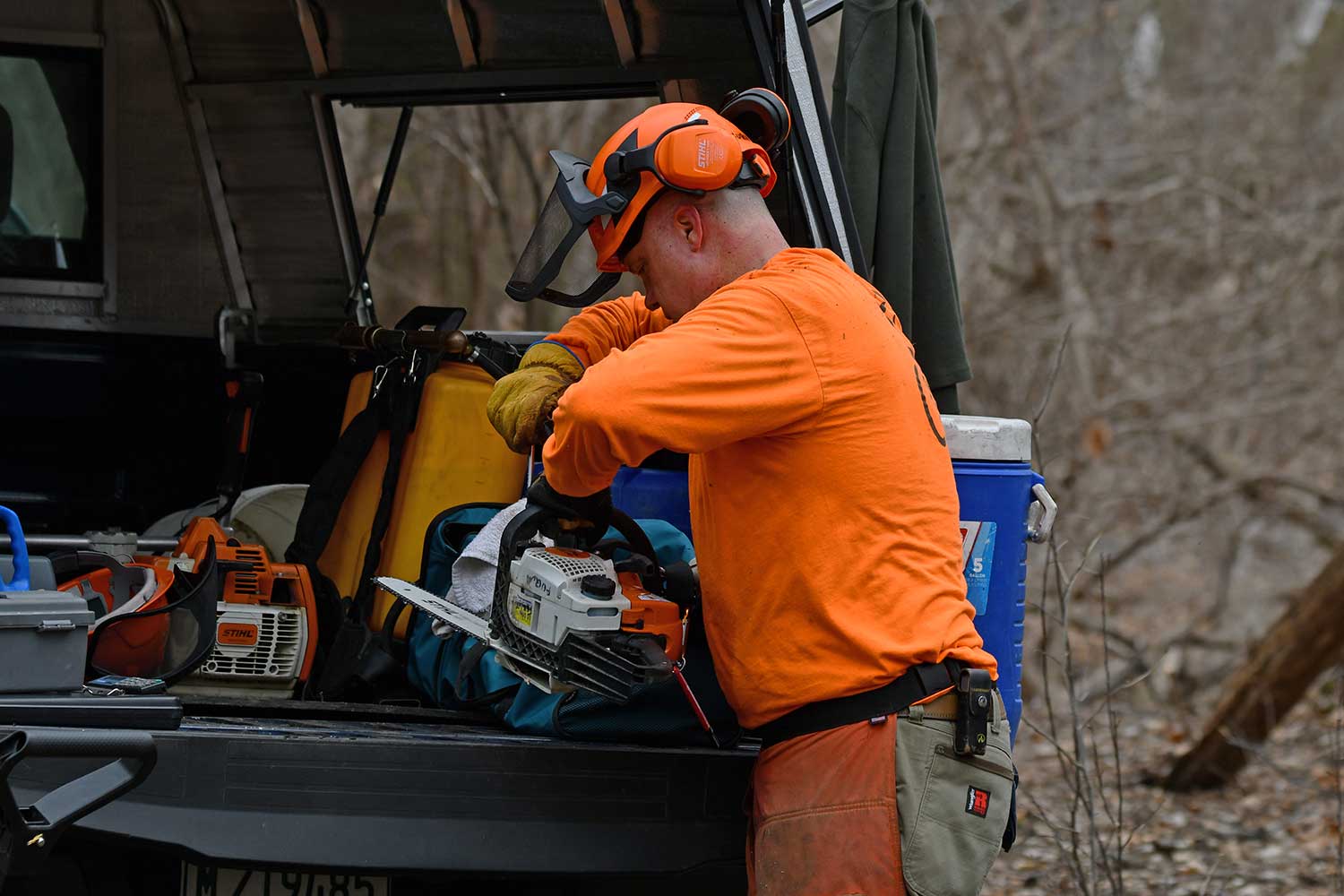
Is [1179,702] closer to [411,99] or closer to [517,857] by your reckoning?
[411,99]

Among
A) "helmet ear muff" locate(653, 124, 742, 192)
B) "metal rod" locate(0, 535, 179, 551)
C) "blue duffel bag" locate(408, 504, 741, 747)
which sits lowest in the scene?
"blue duffel bag" locate(408, 504, 741, 747)

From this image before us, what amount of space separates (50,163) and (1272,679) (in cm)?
490

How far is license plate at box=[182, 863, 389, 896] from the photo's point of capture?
2.73 metres

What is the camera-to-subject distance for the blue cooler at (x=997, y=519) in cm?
334

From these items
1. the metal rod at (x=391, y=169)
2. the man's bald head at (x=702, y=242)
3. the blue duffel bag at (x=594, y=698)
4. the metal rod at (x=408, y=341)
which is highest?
the metal rod at (x=391, y=169)

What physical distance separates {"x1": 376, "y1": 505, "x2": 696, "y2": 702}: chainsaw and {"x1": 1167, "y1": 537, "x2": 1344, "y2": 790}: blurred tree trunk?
3548 mm

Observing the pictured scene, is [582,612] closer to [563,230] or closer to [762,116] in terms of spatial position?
[563,230]

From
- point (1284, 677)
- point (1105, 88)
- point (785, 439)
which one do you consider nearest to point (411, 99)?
point (785, 439)

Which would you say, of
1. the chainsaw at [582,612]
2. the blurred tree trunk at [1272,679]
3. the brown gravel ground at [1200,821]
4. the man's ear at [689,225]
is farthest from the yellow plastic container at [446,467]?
the blurred tree trunk at [1272,679]

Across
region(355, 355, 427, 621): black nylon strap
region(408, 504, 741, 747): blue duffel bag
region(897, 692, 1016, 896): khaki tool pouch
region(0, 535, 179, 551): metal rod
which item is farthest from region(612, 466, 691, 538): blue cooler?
region(0, 535, 179, 551): metal rod

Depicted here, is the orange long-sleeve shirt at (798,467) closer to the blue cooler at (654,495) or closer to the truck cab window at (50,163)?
the blue cooler at (654,495)

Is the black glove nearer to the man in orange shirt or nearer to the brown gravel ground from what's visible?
the man in orange shirt

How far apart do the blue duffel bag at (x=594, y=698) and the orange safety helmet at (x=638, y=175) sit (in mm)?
735

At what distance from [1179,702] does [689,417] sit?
542 centimetres
